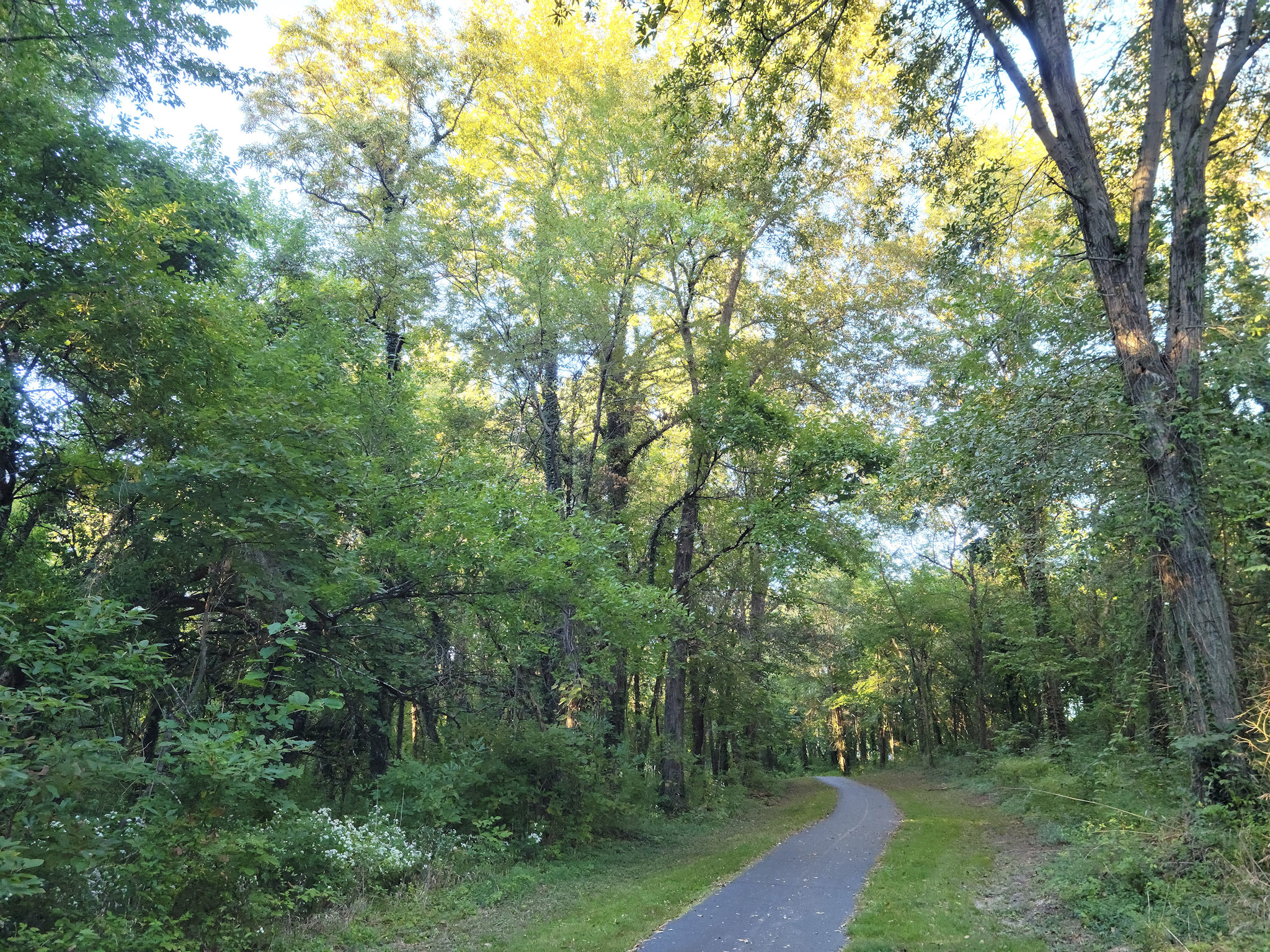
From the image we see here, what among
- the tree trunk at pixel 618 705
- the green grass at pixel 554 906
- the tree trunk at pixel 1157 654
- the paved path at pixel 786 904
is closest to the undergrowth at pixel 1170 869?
the tree trunk at pixel 1157 654

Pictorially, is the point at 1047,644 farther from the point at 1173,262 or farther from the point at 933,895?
the point at 1173,262

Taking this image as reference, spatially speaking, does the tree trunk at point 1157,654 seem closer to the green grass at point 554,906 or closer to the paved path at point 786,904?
the paved path at point 786,904

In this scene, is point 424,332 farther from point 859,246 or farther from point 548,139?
point 859,246

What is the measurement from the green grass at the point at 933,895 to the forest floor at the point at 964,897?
0.01m

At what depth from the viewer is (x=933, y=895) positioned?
7996 millimetres

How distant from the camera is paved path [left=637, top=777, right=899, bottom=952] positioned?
259 inches

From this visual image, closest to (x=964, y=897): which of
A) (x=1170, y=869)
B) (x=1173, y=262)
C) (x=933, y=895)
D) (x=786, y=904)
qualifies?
(x=933, y=895)

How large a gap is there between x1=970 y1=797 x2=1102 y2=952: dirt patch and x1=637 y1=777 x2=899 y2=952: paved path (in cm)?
165

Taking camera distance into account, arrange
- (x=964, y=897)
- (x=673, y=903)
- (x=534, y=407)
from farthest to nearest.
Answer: (x=534, y=407), (x=673, y=903), (x=964, y=897)

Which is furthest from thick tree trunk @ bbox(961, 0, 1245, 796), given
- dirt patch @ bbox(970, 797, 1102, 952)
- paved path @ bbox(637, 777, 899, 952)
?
paved path @ bbox(637, 777, 899, 952)

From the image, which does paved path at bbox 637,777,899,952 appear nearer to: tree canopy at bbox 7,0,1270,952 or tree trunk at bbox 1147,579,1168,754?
tree canopy at bbox 7,0,1270,952

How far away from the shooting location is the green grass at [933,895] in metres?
6.24

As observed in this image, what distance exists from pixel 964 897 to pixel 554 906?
15.9ft

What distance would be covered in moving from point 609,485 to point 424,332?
5.54 m
